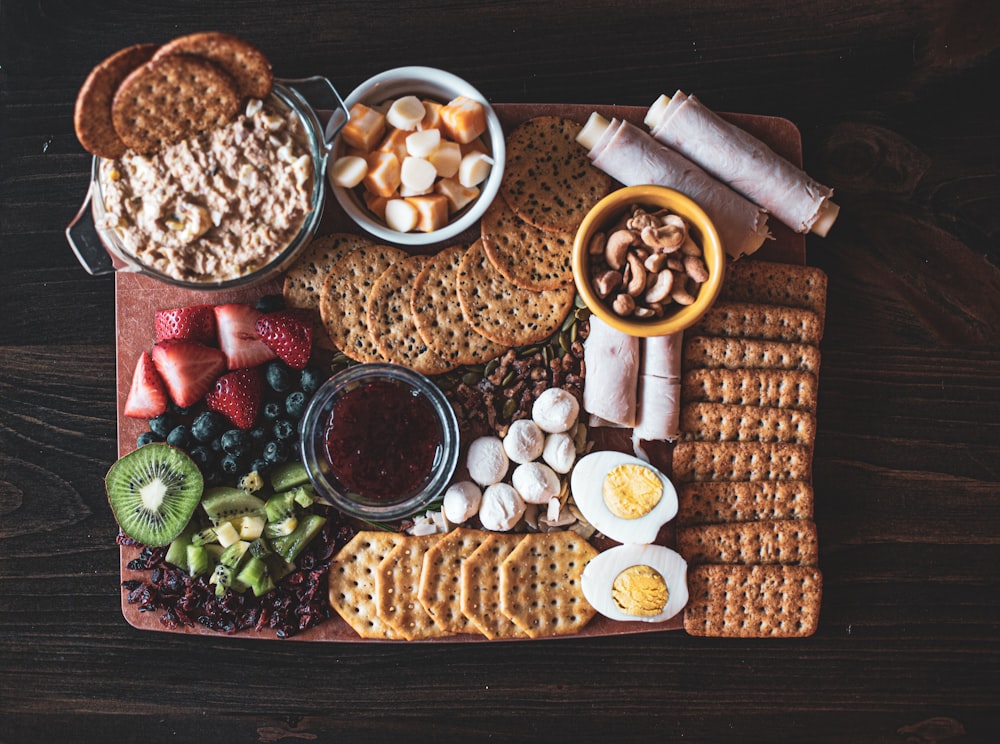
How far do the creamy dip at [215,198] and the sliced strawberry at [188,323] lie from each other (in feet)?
0.68

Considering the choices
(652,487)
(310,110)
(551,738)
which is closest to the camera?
(310,110)

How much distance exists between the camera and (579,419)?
1.79 metres

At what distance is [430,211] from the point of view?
63.8 inches

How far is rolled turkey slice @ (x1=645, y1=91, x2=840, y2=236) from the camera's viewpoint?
1.74m

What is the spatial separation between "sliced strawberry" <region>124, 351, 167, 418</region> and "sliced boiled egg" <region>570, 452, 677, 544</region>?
925mm

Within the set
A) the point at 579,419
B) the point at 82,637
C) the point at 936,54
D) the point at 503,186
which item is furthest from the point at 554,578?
the point at 936,54

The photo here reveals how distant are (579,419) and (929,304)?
Result: 891 millimetres

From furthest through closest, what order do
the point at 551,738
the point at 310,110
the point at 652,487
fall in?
the point at 551,738
the point at 652,487
the point at 310,110

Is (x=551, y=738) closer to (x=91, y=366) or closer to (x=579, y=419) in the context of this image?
(x=579, y=419)

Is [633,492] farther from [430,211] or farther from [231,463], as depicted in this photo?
[231,463]

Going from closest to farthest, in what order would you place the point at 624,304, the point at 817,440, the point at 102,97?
the point at 102,97 → the point at 624,304 → the point at 817,440

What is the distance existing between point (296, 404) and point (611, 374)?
687mm

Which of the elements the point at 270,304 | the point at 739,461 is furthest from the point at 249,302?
the point at 739,461

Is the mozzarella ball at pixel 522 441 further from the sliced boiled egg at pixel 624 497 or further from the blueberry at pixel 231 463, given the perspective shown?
the blueberry at pixel 231 463
